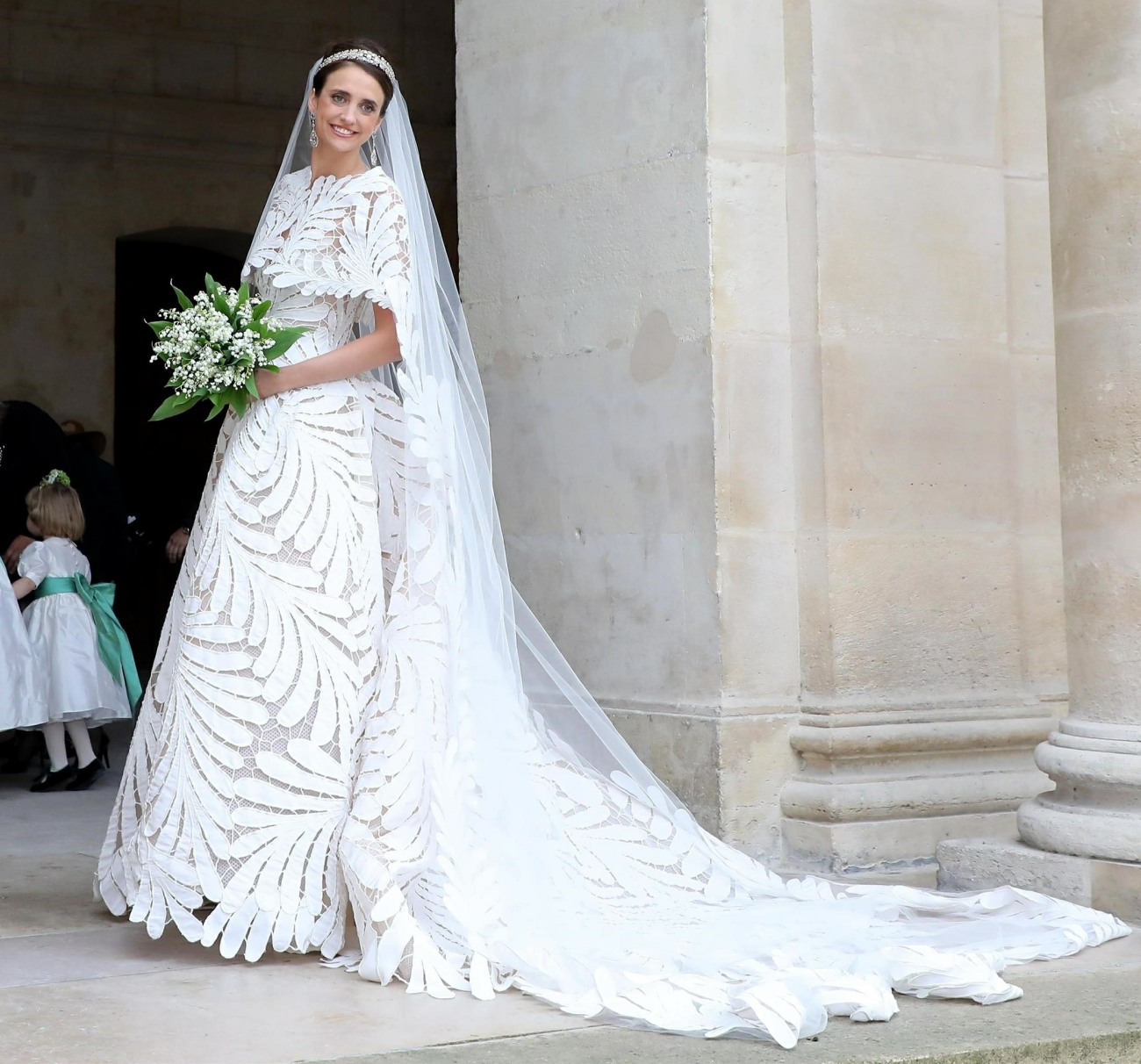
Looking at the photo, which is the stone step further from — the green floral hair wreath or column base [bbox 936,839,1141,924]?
the green floral hair wreath

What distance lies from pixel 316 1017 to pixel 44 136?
9.73 meters

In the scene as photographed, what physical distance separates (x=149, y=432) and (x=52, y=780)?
5.58 meters

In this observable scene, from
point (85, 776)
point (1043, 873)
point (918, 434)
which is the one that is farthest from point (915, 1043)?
point (85, 776)

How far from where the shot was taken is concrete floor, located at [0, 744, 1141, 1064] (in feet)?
10.3

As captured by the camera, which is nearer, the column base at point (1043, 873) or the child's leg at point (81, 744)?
the column base at point (1043, 873)

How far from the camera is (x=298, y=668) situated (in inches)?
161

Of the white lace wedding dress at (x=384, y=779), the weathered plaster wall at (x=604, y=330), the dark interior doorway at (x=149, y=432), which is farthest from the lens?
the dark interior doorway at (x=149, y=432)

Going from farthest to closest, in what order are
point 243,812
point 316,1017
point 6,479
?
point 6,479
point 243,812
point 316,1017

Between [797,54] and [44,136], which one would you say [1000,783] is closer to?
[797,54]

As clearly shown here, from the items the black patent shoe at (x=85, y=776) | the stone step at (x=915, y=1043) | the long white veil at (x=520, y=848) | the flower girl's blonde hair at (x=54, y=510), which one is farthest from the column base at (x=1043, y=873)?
the flower girl's blonde hair at (x=54, y=510)

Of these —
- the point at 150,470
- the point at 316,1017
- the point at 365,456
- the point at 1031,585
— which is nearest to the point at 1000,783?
the point at 1031,585

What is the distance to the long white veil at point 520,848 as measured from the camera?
3.62m

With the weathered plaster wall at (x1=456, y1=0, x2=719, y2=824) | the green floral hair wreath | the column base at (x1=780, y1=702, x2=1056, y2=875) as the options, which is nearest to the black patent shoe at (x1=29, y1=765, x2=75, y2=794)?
the green floral hair wreath

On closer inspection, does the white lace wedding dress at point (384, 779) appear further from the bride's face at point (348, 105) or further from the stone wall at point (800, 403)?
the stone wall at point (800, 403)
